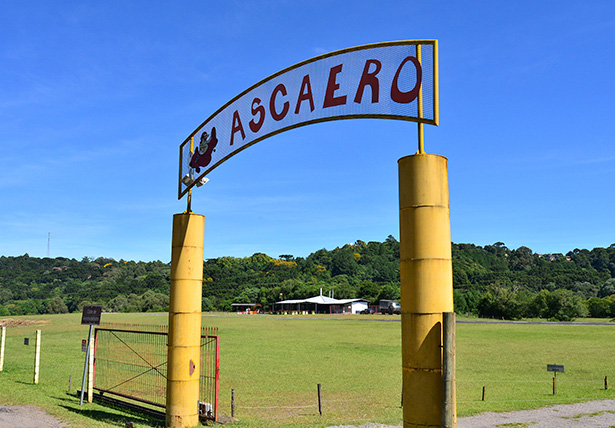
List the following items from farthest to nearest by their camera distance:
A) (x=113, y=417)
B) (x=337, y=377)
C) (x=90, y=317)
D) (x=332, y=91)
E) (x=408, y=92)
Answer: (x=337, y=377) → (x=90, y=317) → (x=113, y=417) → (x=332, y=91) → (x=408, y=92)

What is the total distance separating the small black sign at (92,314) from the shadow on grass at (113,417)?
8.09 feet

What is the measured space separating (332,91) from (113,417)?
1078 centimetres

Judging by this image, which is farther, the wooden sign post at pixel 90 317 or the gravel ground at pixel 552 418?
the wooden sign post at pixel 90 317

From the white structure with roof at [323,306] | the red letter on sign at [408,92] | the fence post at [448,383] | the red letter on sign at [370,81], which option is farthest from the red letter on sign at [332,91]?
the white structure with roof at [323,306]

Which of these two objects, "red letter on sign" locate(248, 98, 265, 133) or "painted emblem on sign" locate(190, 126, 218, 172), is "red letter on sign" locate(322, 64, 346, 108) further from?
"painted emblem on sign" locate(190, 126, 218, 172)

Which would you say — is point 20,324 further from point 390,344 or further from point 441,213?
point 441,213

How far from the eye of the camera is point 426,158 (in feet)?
22.5

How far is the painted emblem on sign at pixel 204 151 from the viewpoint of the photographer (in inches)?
482

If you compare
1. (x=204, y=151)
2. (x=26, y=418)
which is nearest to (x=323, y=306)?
(x=26, y=418)

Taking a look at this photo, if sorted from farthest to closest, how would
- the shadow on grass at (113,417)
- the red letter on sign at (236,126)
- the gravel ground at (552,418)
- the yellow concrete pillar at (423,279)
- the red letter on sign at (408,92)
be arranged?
the gravel ground at (552,418) → the shadow on grass at (113,417) → the red letter on sign at (236,126) → the red letter on sign at (408,92) → the yellow concrete pillar at (423,279)

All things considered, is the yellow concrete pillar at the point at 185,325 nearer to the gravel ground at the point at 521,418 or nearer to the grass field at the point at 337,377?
the grass field at the point at 337,377

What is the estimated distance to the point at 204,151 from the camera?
40.9ft

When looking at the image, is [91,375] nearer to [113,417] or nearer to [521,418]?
[113,417]

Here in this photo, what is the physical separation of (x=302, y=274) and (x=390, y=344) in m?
150
